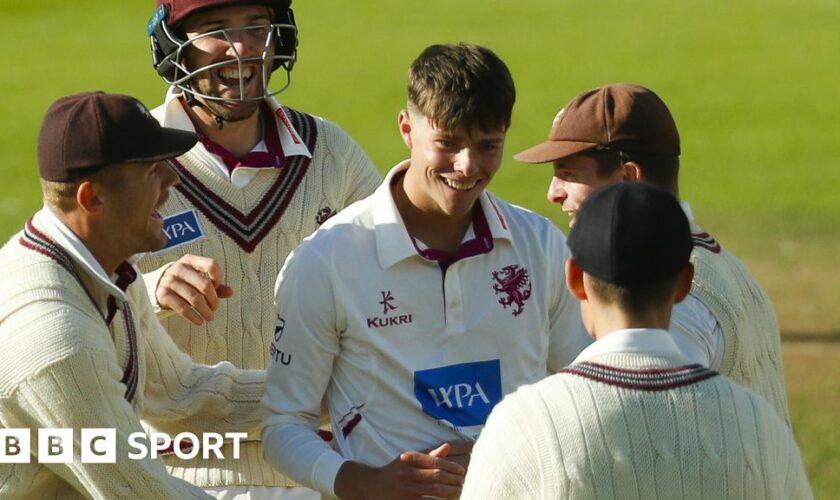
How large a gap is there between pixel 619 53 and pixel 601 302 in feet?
66.6

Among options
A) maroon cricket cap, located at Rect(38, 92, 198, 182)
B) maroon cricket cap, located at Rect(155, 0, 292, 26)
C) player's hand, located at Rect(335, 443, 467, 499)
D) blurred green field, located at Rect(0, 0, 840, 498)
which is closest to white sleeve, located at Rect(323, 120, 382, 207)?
maroon cricket cap, located at Rect(155, 0, 292, 26)

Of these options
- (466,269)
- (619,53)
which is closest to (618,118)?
(466,269)

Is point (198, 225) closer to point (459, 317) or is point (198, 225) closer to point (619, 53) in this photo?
point (459, 317)

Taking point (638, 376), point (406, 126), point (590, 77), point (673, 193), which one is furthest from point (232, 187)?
point (590, 77)

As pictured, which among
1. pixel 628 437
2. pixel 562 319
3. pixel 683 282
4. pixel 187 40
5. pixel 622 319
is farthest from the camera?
pixel 187 40

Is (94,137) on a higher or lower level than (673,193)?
higher

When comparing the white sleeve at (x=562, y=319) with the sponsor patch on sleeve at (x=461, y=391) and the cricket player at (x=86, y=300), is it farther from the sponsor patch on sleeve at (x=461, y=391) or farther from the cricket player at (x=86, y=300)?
Result: the cricket player at (x=86, y=300)

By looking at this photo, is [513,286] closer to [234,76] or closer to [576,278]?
[576,278]

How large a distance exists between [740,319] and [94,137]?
1.56 m

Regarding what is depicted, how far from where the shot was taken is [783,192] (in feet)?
57.0

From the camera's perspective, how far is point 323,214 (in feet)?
15.5

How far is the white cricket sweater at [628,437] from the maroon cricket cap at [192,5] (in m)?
1.95

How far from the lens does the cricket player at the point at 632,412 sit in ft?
9.94

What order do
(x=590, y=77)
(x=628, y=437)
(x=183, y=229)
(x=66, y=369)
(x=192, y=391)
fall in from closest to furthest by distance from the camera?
(x=628, y=437)
(x=66, y=369)
(x=192, y=391)
(x=183, y=229)
(x=590, y=77)
